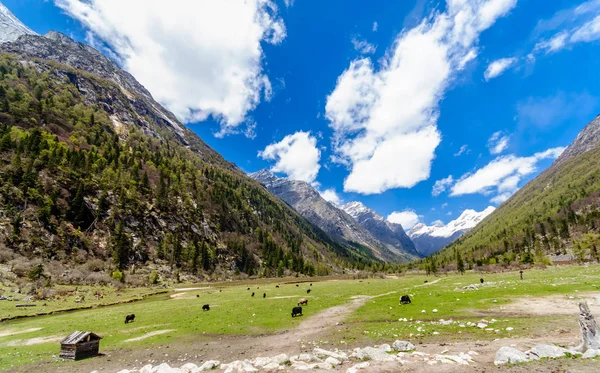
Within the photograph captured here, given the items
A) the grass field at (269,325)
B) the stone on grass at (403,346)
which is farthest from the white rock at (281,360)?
the stone on grass at (403,346)

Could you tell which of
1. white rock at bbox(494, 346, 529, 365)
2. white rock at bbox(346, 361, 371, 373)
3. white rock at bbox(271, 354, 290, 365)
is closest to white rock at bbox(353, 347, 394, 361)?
white rock at bbox(346, 361, 371, 373)

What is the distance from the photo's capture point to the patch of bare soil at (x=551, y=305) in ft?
91.6

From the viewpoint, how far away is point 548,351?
52.7ft

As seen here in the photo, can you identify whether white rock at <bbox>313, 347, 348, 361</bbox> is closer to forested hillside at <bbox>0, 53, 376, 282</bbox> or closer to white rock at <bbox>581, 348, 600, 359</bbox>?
white rock at <bbox>581, 348, 600, 359</bbox>

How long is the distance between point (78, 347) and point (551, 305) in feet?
164

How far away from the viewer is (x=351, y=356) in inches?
800

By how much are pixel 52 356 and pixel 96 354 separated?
175 inches

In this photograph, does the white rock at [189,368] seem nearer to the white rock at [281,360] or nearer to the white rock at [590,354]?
the white rock at [281,360]

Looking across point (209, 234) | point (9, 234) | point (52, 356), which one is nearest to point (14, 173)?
point (9, 234)

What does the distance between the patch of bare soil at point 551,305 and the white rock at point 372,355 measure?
19.4 m

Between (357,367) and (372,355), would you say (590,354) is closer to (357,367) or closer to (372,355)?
(372,355)

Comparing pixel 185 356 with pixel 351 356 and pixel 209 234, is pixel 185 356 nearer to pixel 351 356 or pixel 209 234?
pixel 351 356

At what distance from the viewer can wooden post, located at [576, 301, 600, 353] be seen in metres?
15.5

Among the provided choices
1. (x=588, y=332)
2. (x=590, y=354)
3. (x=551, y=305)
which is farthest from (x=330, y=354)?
(x=551, y=305)
